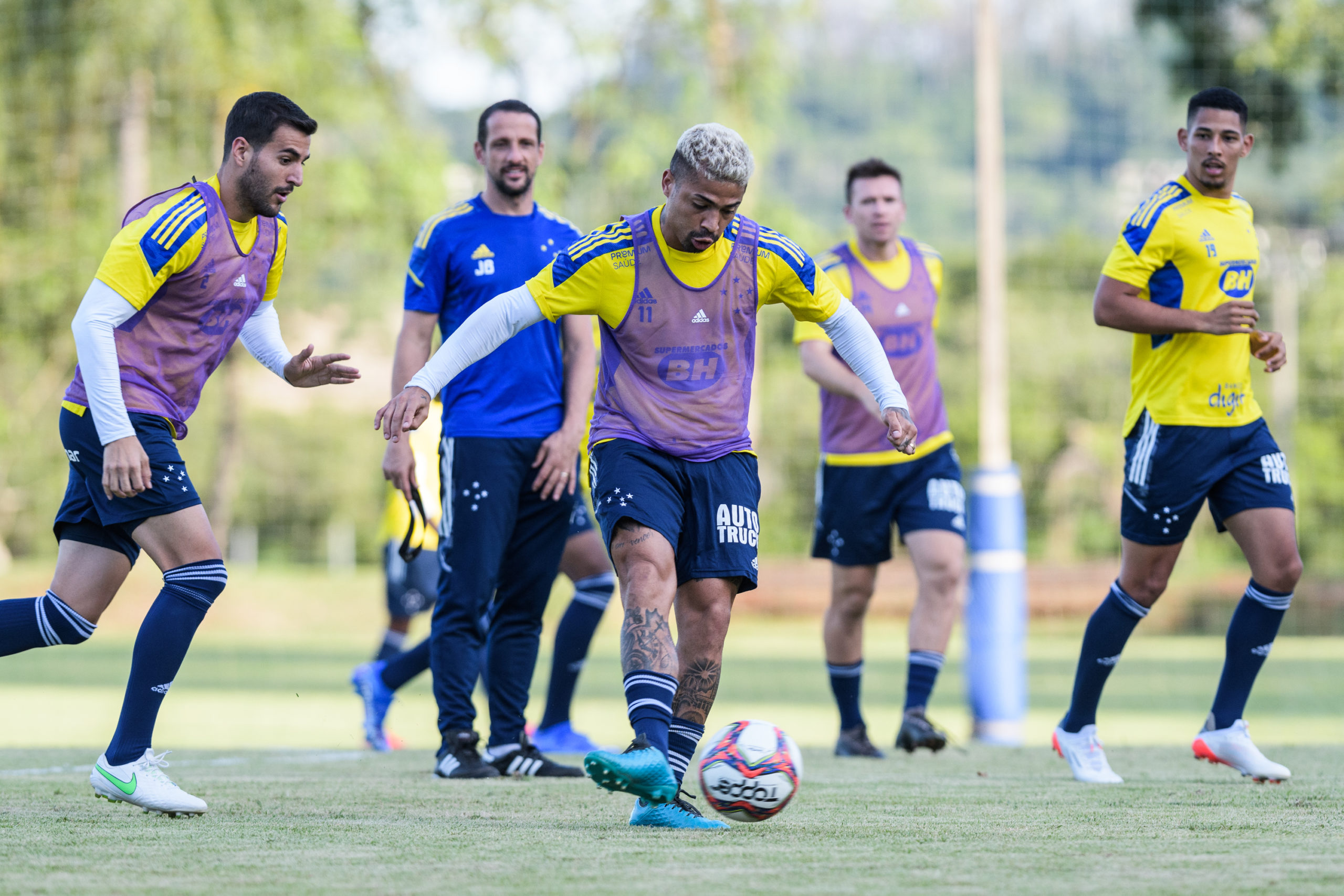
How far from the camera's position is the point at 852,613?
7.87m

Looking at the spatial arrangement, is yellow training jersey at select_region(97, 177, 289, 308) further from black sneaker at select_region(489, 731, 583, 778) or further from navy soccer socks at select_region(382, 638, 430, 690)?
navy soccer socks at select_region(382, 638, 430, 690)

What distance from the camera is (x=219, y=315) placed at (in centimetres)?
498

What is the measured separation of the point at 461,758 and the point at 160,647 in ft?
5.25

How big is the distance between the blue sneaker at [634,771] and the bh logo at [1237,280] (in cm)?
317

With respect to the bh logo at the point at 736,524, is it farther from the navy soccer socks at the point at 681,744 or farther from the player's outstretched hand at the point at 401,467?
the player's outstretched hand at the point at 401,467

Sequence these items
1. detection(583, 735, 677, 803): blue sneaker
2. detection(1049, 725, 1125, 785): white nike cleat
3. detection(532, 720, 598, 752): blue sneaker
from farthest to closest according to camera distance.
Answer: detection(532, 720, 598, 752): blue sneaker, detection(1049, 725, 1125, 785): white nike cleat, detection(583, 735, 677, 803): blue sneaker

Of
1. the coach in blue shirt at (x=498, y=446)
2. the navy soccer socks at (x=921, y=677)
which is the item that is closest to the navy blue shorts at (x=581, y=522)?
the coach in blue shirt at (x=498, y=446)

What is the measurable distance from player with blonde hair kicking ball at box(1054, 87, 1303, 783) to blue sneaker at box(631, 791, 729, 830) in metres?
2.14

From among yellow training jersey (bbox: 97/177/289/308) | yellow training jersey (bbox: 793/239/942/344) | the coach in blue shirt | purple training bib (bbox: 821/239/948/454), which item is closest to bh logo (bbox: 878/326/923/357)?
purple training bib (bbox: 821/239/948/454)

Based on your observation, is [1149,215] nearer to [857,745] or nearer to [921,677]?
[921,677]

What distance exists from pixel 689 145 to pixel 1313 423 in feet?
87.9

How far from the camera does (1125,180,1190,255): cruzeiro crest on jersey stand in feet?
19.7

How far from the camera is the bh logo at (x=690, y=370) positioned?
4750 millimetres

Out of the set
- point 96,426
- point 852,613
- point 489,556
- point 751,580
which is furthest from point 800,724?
point 96,426
